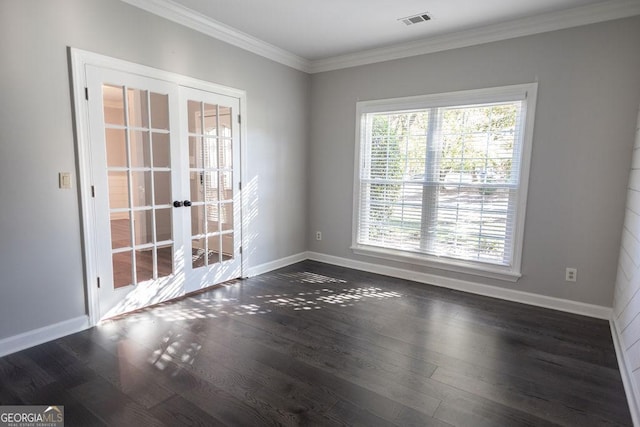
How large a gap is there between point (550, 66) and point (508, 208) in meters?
1.35

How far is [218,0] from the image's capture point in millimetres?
2979

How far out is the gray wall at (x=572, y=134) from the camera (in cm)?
296

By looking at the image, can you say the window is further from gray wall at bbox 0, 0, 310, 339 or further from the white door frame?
the white door frame

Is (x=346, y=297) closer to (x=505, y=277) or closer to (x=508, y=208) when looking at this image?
(x=505, y=277)

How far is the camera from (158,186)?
131 inches

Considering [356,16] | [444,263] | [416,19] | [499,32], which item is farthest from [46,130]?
[499,32]

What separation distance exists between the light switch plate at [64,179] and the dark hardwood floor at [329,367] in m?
1.14

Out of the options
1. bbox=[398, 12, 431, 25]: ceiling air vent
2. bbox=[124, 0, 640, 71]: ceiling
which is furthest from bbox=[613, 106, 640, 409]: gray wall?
bbox=[398, 12, 431, 25]: ceiling air vent

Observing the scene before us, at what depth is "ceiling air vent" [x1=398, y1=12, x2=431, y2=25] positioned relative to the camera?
318 cm

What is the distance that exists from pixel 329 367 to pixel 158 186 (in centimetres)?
228

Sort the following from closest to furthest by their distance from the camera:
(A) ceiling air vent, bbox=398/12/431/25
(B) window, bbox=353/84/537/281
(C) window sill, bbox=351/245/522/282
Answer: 1. (A) ceiling air vent, bbox=398/12/431/25
2. (B) window, bbox=353/84/537/281
3. (C) window sill, bbox=351/245/522/282

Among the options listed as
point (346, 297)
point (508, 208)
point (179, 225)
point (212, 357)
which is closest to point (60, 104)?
point (179, 225)

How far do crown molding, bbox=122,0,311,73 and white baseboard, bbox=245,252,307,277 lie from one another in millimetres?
2515

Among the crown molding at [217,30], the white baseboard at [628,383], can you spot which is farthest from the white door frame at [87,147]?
the white baseboard at [628,383]
